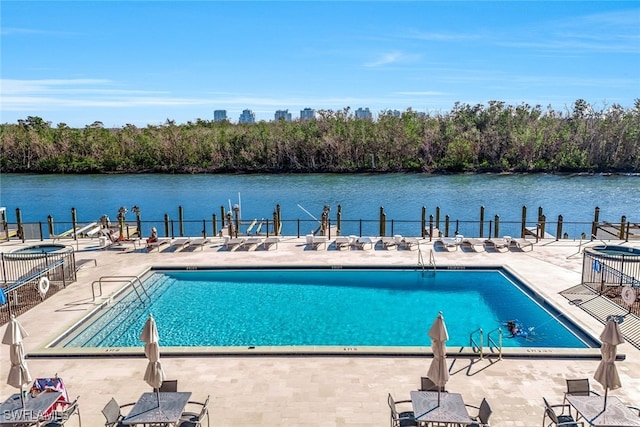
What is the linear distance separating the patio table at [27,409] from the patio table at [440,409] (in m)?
5.65

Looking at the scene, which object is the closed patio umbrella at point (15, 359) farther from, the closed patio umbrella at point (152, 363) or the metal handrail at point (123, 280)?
the metal handrail at point (123, 280)

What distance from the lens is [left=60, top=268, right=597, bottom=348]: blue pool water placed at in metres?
13.4

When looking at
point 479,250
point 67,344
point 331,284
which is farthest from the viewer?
point 479,250

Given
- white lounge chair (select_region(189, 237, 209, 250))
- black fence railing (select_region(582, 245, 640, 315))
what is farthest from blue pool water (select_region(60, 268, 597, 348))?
white lounge chair (select_region(189, 237, 209, 250))

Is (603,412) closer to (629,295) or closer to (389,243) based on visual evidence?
(629,295)

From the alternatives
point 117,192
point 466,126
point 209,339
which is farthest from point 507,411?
point 466,126

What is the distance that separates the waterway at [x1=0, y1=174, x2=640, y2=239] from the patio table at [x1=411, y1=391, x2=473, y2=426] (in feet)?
77.1

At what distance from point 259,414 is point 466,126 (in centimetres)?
6775

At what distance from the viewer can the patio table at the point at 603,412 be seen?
7.32m

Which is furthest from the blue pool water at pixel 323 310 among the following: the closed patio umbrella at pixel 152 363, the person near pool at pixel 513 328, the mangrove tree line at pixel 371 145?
the mangrove tree line at pixel 371 145

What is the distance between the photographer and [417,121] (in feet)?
244

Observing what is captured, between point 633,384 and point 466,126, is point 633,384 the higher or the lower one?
the lower one

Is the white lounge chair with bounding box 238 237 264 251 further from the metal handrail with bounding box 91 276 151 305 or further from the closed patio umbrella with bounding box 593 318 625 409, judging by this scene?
the closed patio umbrella with bounding box 593 318 625 409

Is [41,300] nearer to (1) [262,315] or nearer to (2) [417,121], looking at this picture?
(1) [262,315]
